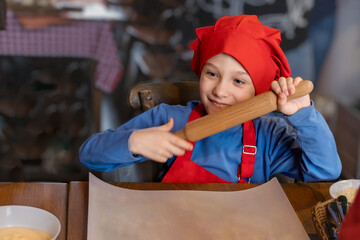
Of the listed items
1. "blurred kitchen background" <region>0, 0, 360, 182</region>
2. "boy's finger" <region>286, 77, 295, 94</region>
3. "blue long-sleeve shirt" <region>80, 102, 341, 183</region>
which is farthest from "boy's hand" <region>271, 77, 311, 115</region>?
"blurred kitchen background" <region>0, 0, 360, 182</region>

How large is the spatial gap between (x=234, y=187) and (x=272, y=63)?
39 centimetres

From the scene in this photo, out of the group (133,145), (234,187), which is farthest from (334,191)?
→ (133,145)

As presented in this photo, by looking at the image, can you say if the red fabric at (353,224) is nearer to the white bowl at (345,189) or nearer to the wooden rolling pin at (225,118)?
the wooden rolling pin at (225,118)

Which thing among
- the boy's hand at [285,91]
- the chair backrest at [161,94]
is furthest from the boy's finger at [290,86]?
the chair backrest at [161,94]

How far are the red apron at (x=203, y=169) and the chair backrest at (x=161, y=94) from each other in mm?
208

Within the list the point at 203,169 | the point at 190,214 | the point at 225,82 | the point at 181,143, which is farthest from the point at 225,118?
the point at 203,169

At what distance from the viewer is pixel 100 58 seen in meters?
2.51

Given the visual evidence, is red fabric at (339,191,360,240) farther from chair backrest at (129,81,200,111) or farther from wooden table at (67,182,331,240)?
chair backrest at (129,81,200,111)

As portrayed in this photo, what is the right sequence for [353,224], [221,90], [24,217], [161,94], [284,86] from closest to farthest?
1. [353,224]
2. [24,217]
3. [284,86]
4. [221,90]
5. [161,94]

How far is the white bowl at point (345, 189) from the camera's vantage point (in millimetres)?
1061

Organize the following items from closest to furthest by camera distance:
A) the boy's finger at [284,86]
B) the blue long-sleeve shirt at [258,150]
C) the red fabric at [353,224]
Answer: the red fabric at [353,224] < the boy's finger at [284,86] < the blue long-sleeve shirt at [258,150]

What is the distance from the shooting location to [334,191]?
3.54 ft

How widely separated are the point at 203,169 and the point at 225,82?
264 millimetres

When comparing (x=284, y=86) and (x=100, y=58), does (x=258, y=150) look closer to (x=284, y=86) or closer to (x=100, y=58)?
(x=284, y=86)
